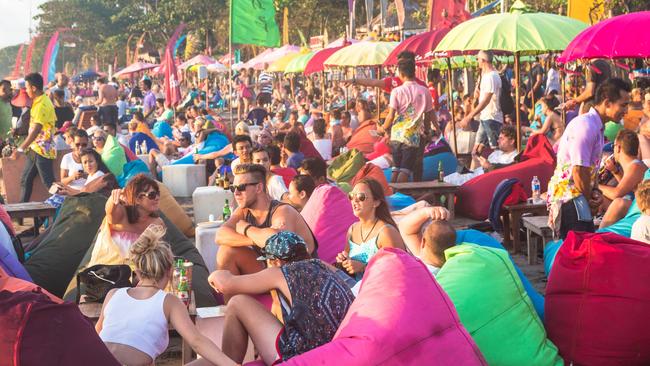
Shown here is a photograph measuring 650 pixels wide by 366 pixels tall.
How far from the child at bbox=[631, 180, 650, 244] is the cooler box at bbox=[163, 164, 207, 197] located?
8649 mm

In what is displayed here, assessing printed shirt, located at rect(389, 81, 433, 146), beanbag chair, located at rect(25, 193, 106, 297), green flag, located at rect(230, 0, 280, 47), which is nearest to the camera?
beanbag chair, located at rect(25, 193, 106, 297)

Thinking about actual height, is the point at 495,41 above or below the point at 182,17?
below

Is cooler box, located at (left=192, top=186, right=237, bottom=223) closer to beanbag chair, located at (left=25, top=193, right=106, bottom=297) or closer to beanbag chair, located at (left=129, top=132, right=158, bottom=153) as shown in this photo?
beanbag chair, located at (left=25, top=193, right=106, bottom=297)

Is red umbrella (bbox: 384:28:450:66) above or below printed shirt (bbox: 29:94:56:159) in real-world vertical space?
above

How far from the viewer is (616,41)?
947 centimetres

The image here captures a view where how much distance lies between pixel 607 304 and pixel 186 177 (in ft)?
31.4

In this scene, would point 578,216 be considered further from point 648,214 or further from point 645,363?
point 645,363

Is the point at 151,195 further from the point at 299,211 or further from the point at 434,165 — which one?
the point at 434,165

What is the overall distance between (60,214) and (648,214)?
482 cm

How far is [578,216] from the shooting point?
6.95 meters

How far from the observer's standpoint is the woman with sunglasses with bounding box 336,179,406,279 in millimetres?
6219

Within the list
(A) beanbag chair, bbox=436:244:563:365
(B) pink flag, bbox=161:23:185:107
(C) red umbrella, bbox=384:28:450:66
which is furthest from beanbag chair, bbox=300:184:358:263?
(B) pink flag, bbox=161:23:185:107

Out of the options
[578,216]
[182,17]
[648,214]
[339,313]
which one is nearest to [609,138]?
[578,216]


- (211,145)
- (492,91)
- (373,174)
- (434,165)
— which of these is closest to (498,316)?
(373,174)
